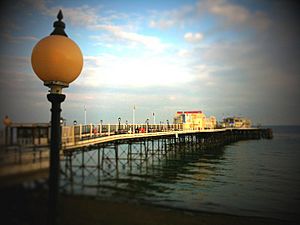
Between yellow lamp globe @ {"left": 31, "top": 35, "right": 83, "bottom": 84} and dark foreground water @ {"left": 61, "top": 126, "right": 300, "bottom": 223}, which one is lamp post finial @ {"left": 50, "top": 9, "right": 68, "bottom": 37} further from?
dark foreground water @ {"left": 61, "top": 126, "right": 300, "bottom": 223}

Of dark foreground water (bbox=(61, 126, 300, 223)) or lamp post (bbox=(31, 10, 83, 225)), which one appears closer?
lamp post (bbox=(31, 10, 83, 225))

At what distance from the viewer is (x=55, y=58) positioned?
275 cm

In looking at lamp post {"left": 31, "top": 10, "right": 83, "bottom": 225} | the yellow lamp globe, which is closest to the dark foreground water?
lamp post {"left": 31, "top": 10, "right": 83, "bottom": 225}

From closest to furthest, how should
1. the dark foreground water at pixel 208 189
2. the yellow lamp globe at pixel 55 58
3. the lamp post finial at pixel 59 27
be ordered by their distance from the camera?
the yellow lamp globe at pixel 55 58
the lamp post finial at pixel 59 27
the dark foreground water at pixel 208 189

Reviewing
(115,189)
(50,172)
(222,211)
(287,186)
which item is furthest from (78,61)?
(287,186)

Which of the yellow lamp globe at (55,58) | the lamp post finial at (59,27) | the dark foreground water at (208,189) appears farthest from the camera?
the dark foreground water at (208,189)

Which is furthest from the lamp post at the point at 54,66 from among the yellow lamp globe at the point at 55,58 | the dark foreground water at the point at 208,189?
the dark foreground water at the point at 208,189

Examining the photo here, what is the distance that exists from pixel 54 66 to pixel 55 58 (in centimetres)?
9

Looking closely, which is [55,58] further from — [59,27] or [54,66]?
[59,27]

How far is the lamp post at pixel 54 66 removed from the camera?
108 inches

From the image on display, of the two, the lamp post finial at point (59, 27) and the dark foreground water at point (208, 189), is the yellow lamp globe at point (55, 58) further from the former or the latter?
the dark foreground water at point (208, 189)

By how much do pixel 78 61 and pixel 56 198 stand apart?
1.66 m

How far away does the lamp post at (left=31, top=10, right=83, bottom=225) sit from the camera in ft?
9.04

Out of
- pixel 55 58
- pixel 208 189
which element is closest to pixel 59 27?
pixel 55 58
